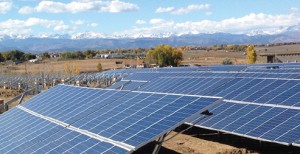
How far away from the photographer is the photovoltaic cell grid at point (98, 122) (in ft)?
36.4

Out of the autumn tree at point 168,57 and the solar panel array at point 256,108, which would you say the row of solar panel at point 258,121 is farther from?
the autumn tree at point 168,57

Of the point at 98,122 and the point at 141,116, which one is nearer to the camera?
the point at 141,116

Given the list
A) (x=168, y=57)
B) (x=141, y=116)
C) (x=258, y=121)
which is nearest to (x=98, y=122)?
(x=141, y=116)

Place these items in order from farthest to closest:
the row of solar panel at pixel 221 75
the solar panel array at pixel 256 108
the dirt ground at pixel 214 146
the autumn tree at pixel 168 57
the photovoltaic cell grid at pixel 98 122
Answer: the autumn tree at pixel 168 57
the row of solar panel at pixel 221 75
the dirt ground at pixel 214 146
the solar panel array at pixel 256 108
the photovoltaic cell grid at pixel 98 122

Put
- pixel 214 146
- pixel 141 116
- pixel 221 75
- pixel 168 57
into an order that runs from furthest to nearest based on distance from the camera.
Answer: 1. pixel 168 57
2. pixel 221 75
3. pixel 214 146
4. pixel 141 116

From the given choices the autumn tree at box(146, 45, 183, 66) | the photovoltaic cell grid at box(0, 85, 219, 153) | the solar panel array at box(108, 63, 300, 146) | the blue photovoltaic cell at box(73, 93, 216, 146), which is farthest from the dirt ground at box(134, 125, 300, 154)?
the autumn tree at box(146, 45, 183, 66)

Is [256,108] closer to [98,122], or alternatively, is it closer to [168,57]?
[98,122]

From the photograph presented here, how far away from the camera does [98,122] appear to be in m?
13.4

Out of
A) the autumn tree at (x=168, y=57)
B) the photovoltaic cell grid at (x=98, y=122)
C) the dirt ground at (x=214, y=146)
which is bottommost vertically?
the dirt ground at (x=214, y=146)

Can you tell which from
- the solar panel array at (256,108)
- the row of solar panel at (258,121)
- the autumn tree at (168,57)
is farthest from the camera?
the autumn tree at (168,57)

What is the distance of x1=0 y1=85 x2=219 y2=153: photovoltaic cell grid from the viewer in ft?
36.4

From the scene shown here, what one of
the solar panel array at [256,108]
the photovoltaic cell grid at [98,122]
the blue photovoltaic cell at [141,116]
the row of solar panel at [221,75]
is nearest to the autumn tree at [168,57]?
the row of solar panel at [221,75]

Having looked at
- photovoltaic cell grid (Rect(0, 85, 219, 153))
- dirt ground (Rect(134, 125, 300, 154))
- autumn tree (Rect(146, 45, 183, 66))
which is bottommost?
dirt ground (Rect(134, 125, 300, 154))

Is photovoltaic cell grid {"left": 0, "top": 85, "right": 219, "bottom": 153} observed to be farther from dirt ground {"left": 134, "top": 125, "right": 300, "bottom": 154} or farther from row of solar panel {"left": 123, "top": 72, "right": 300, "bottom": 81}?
row of solar panel {"left": 123, "top": 72, "right": 300, "bottom": 81}
